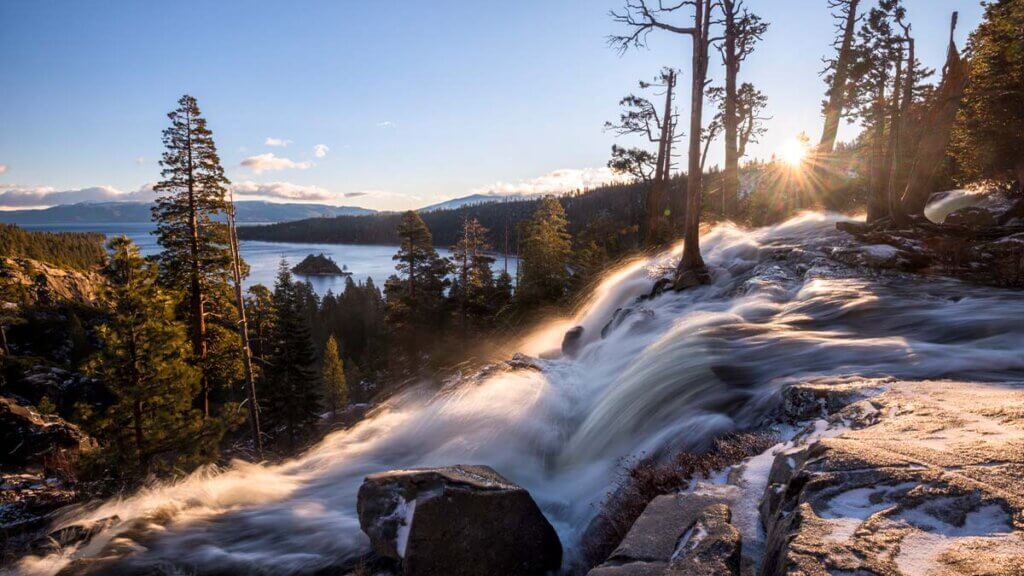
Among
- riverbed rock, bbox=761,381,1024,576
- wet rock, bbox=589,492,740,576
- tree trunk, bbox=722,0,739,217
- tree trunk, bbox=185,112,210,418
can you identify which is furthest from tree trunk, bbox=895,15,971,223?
tree trunk, bbox=185,112,210,418

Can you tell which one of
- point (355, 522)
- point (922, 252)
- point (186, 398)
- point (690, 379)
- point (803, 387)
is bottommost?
point (186, 398)

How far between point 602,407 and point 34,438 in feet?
91.6

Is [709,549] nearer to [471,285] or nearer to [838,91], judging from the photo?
[838,91]

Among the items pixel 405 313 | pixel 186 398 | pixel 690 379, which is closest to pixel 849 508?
pixel 690 379

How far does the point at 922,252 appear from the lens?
11016 mm

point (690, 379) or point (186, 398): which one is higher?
point (690, 379)

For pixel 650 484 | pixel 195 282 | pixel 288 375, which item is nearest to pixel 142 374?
pixel 195 282

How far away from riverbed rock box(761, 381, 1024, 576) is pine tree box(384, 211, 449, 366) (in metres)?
A: 32.4

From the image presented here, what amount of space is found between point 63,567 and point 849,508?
8358mm

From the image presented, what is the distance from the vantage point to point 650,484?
4.99 m

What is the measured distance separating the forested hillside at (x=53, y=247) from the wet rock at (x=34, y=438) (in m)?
61.7

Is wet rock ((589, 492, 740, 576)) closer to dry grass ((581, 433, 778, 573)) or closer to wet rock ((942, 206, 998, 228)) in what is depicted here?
dry grass ((581, 433, 778, 573))

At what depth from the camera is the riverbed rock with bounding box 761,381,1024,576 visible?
232 centimetres

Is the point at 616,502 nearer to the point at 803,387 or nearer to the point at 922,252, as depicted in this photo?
the point at 803,387
